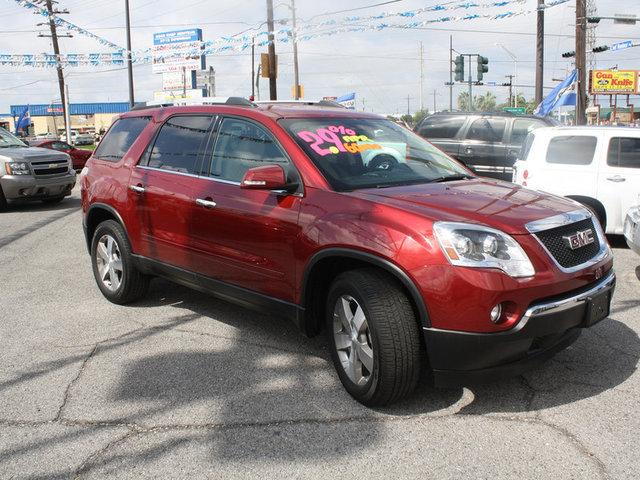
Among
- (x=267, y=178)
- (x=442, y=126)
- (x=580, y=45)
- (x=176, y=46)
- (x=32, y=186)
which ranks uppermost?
(x=176, y=46)

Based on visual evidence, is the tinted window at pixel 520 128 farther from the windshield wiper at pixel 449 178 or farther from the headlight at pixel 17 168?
the headlight at pixel 17 168

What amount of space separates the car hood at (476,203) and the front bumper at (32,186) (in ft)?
34.2

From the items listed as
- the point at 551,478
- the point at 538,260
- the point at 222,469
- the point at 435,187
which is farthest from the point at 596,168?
the point at 222,469

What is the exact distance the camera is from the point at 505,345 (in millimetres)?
3092

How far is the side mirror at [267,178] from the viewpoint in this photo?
3.74 meters

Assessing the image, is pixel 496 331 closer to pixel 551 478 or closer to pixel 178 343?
pixel 551 478

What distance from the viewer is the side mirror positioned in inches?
147

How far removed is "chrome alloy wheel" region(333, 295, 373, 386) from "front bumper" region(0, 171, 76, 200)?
10472mm

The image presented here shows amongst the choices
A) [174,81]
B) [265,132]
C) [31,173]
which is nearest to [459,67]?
[31,173]

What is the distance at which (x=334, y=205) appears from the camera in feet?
11.8

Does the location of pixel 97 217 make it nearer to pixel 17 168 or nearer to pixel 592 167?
pixel 592 167

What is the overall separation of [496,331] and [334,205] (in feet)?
3.83

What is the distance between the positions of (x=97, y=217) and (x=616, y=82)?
218ft

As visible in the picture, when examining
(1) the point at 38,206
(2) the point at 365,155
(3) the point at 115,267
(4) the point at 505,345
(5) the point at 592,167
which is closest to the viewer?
(4) the point at 505,345
